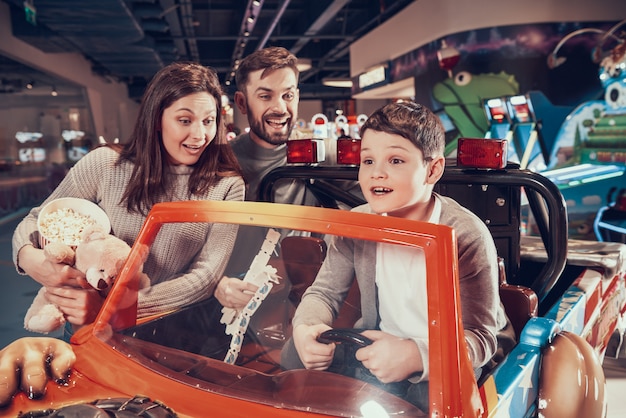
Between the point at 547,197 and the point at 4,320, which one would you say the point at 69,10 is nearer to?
the point at 4,320

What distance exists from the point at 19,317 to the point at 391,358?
14.6 ft

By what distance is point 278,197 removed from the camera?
2762 mm

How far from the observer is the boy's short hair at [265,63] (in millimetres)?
2510

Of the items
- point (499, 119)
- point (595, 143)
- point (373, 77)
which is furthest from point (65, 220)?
point (373, 77)

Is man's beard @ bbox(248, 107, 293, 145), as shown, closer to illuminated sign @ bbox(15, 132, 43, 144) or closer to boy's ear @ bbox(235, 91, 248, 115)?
boy's ear @ bbox(235, 91, 248, 115)

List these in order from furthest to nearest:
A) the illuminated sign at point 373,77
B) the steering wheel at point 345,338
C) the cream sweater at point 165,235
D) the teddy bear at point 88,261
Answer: the illuminated sign at point 373,77 → the teddy bear at point 88,261 → the cream sweater at point 165,235 → the steering wheel at point 345,338

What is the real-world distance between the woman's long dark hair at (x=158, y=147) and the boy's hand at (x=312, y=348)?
879 millimetres

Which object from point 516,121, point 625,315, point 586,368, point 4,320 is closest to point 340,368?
point 586,368

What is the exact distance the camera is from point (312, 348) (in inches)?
57.3

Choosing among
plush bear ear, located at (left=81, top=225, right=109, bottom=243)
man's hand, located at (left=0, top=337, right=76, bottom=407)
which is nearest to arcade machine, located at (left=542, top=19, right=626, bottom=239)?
plush bear ear, located at (left=81, top=225, right=109, bottom=243)

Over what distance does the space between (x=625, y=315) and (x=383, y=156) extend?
2374 mm

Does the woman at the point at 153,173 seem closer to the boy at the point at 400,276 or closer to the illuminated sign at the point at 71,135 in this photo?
the boy at the point at 400,276

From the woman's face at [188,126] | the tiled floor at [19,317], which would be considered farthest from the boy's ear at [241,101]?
the tiled floor at [19,317]

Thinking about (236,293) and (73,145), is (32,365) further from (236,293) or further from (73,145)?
(73,145)
